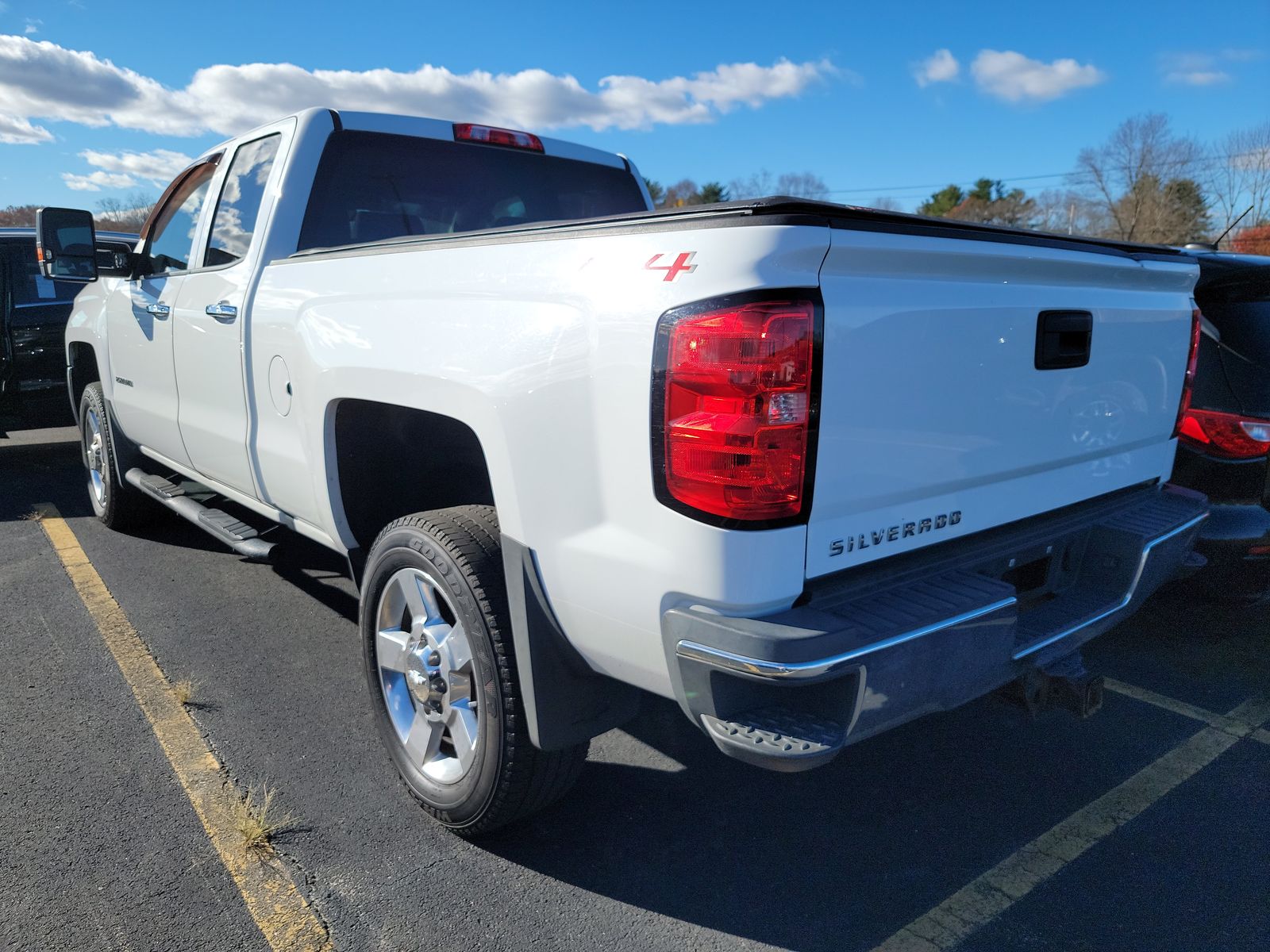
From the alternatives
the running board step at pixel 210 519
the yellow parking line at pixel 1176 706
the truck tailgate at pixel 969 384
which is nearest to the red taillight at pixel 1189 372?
the truck tailgate at pixel 969 384

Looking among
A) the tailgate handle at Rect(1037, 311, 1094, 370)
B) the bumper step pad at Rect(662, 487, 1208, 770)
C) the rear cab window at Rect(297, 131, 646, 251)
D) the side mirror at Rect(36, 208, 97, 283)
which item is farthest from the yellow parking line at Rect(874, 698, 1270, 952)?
the side mirror at Rect(36, 208, 97, 283)

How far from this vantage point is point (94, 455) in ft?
19.2

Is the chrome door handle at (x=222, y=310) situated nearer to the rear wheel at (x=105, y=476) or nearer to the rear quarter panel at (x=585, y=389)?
the rear quarter panel at (x=585, y=389)

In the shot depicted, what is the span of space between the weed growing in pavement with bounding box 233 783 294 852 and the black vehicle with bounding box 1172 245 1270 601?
133 inches

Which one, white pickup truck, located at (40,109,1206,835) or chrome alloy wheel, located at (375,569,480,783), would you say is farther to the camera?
chrome alloy wheel, located at (375,569,480,783)

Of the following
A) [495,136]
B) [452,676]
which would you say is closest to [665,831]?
[452,676]

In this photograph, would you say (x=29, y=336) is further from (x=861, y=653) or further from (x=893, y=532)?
(x=861, y=653)

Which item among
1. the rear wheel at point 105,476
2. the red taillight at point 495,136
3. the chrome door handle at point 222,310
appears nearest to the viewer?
the chrome door handle at point 222,310

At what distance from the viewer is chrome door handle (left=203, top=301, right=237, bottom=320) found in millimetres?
3495

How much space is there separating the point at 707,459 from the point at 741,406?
0.41ft

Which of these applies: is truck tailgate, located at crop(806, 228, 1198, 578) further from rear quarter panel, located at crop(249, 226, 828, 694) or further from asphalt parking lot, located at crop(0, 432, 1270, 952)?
asphalt parking lot, located at crop(0, 432, 1270, 952)

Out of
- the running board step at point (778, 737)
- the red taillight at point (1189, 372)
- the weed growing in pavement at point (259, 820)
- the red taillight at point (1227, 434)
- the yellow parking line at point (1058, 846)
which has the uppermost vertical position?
the red taillight at point (1189, 372)

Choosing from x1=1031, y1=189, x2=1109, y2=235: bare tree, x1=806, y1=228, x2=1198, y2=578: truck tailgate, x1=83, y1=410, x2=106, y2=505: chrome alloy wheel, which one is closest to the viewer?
x1=806, y1=228, x2=1198, y2=578: truck tailgate

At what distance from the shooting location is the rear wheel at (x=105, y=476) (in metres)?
5.42
